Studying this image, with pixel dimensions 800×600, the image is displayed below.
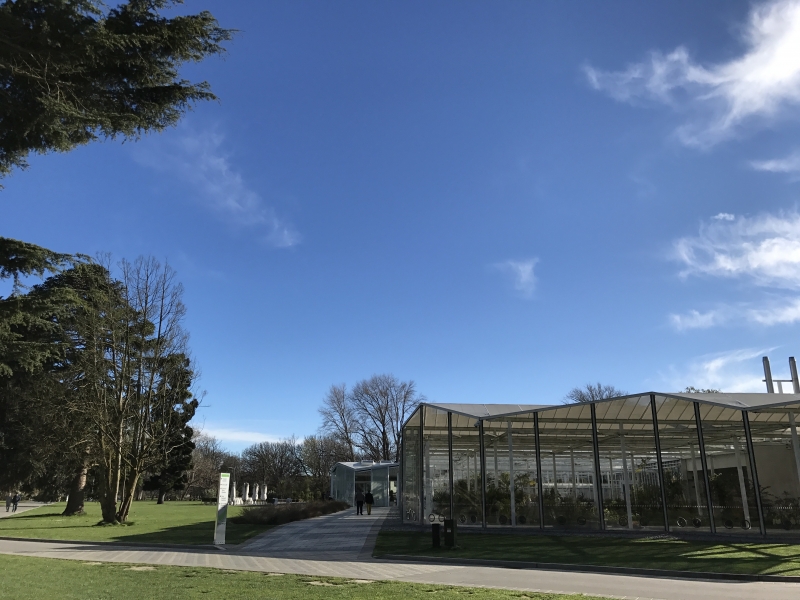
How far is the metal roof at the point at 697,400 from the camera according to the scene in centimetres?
1765

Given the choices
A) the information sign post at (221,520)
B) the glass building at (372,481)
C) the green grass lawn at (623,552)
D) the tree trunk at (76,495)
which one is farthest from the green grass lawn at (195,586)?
the glass building at (372,481)

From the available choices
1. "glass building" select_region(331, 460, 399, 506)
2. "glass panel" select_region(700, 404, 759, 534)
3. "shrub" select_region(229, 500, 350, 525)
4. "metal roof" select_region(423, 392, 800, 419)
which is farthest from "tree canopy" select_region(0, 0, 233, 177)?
"glass building" select_region(331, 460, 399, 506)

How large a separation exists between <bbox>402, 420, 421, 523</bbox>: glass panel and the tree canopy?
1822 cm

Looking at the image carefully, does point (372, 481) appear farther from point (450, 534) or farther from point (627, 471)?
point (450, 534)

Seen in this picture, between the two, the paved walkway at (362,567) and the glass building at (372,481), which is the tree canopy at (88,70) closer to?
the paved walkway at (362,567)

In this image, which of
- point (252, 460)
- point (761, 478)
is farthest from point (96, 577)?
point (252, 460)

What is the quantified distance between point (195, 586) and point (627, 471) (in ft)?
61.6

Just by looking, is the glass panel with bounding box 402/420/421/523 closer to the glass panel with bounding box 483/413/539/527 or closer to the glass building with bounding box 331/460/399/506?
the glass panel with bounding box 483/413/539/527

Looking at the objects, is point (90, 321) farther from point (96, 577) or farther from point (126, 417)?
point (96, 577)

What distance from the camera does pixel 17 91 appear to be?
9969 millimetres

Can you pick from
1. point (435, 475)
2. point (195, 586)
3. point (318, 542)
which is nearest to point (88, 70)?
point (195, 586)

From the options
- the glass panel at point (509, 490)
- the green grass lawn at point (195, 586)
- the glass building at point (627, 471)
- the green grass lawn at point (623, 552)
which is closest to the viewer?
the green grass lawn at point (195, 586)

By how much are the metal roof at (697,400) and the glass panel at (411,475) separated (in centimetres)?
327

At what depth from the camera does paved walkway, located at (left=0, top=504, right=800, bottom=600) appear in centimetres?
995
